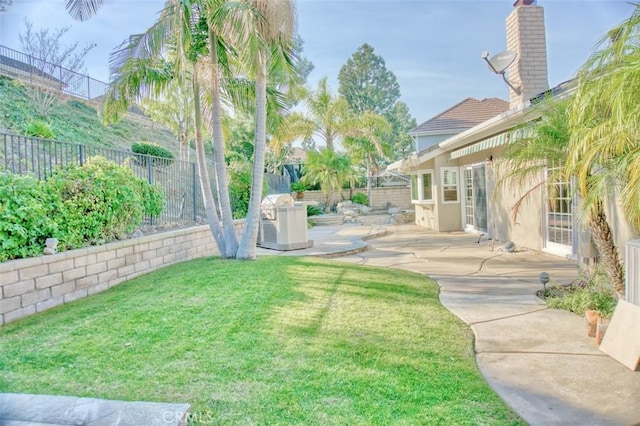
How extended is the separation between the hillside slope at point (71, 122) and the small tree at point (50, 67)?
40 centimetres

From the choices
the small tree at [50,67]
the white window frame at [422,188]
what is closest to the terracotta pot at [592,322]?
the white window frame at [422,188]

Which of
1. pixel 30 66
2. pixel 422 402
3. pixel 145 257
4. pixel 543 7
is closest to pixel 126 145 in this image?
pixel 30 66

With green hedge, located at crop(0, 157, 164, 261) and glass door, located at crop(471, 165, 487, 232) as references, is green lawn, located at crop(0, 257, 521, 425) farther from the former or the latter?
glass door, located at crop(471, 165, 487, 232)

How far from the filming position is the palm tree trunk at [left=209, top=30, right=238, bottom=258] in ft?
25.0

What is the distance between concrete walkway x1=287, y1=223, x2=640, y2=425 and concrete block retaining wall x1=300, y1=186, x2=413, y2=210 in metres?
18.1

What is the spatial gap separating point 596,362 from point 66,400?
436 cm

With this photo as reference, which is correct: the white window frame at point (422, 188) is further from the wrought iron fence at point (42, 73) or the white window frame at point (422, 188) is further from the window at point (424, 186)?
the wrought iron fence at point (42, 73)

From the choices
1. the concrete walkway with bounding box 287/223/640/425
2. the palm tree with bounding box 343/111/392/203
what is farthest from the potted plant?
the concrete walkway with bounding box 287/223/640/425

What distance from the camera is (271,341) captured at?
3.84m

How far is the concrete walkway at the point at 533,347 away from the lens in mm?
2832

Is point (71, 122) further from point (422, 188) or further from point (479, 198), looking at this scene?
point (479, 198)

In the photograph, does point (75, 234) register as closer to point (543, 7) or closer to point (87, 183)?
point (87, 183)

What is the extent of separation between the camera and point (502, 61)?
9.92 m

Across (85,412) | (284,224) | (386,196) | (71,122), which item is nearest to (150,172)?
(284,224)
